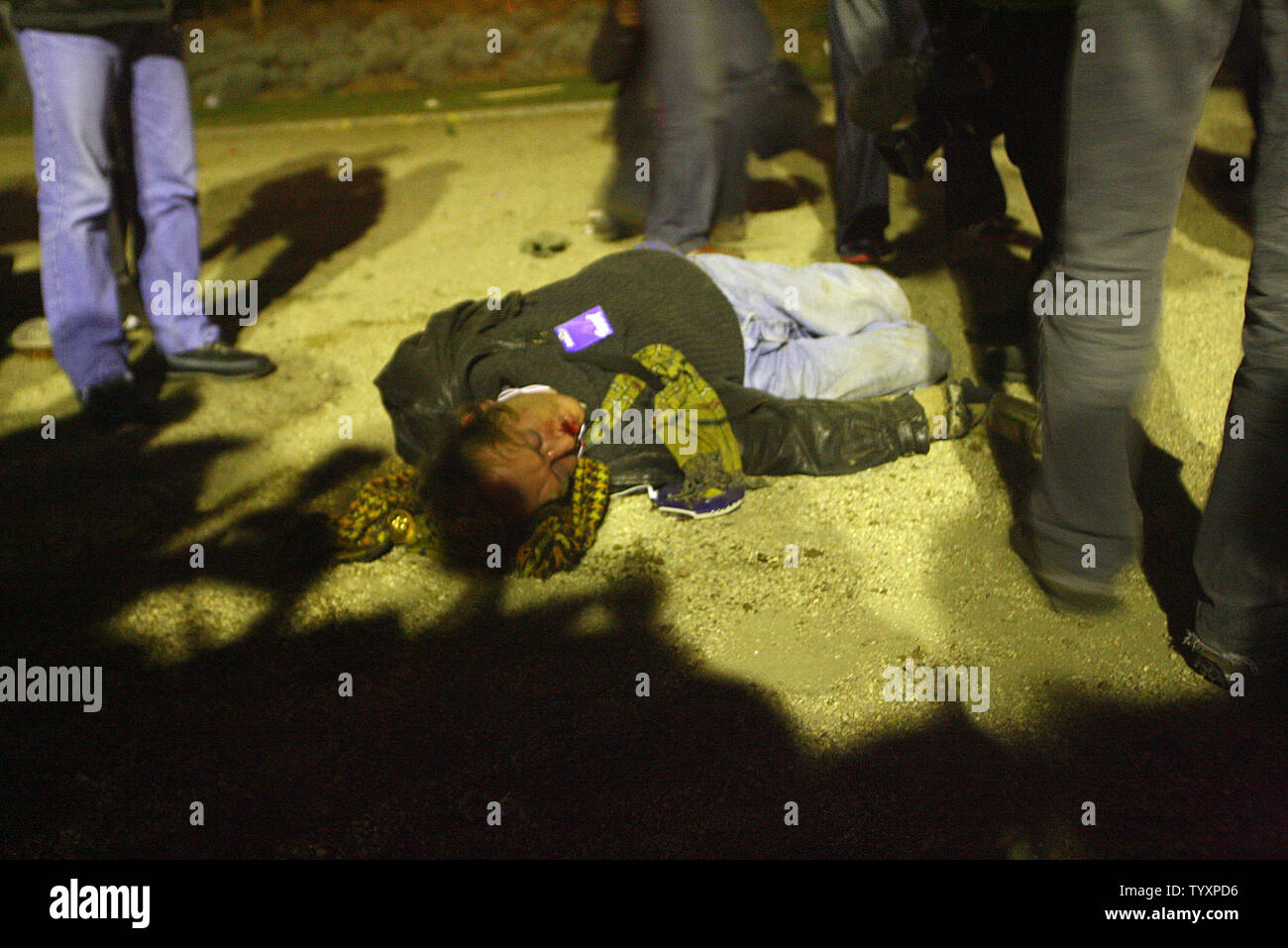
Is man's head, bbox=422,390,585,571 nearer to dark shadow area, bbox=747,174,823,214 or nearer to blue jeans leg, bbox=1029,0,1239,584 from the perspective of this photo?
blue jeans leg, bbox=1029,0,1239,584

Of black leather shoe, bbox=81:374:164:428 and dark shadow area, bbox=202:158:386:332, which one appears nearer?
black leather shoe, bbox=81:374:164:428

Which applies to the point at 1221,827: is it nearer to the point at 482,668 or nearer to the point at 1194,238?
the point at 482,668

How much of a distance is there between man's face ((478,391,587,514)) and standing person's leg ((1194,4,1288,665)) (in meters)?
1.46

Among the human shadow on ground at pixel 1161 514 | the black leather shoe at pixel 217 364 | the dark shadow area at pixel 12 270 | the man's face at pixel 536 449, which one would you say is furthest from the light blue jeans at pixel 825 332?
the dark shadow area at pixel 12 270

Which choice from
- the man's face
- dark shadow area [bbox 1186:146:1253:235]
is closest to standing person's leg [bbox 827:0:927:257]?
dark shadow area [bbox 1186:146:1253:235]

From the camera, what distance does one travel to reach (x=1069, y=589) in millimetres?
2201

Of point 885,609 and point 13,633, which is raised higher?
point 885,609

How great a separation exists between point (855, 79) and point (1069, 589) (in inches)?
93.6

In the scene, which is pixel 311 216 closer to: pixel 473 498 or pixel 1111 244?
pixel 473 498

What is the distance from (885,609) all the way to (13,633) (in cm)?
216

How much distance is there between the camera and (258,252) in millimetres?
5230

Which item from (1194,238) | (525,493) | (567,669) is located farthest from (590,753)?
(1194,238)

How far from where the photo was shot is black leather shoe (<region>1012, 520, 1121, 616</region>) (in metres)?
2.16

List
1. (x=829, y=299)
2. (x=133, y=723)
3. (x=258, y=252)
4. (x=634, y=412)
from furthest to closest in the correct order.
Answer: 1. (x=258, y=252)
2. (x=829, y=299)
3. (x=634, y=412)
4. (x=133, y=723)
